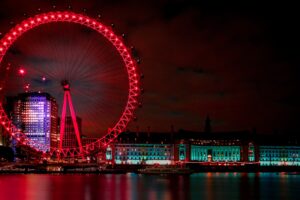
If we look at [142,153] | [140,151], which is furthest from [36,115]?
[142,153]

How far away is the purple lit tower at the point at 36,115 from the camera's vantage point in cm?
10344

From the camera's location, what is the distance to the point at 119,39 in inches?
1315

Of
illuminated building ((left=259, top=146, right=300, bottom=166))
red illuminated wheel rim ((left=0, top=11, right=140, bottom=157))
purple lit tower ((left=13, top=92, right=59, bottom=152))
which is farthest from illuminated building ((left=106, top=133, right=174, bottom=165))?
red illuminated wheel rim ((left=0, top=11, right=140, bottom=157))

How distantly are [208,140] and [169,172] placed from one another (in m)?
33.8

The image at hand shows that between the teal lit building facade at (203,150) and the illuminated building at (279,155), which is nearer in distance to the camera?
the teal lit building facade at (203,150)

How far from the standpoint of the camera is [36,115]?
104938 millimetres

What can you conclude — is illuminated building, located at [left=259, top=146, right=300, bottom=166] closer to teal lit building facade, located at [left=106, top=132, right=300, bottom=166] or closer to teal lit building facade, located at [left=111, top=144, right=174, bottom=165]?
teal lit building facade, located at [left=106, top=132, right=300, bottom=166]

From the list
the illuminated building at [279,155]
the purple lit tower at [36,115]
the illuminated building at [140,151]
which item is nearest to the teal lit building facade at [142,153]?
the illuminated building at [140,151]

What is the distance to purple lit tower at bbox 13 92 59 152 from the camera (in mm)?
103438

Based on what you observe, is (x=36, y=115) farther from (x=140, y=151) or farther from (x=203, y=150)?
(x=203, y=150)

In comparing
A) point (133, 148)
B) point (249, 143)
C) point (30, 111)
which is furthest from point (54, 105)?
point (249, 143)

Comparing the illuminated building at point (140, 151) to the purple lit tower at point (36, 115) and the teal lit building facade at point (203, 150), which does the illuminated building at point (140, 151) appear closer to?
the teal lit building facade at point (203, 150)

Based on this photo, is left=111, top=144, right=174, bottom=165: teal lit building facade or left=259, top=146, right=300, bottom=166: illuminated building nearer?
left=111, top=144, right=174, bottom=165: teal lit building facade

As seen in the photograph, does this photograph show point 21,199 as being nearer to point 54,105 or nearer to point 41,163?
point 41,163
